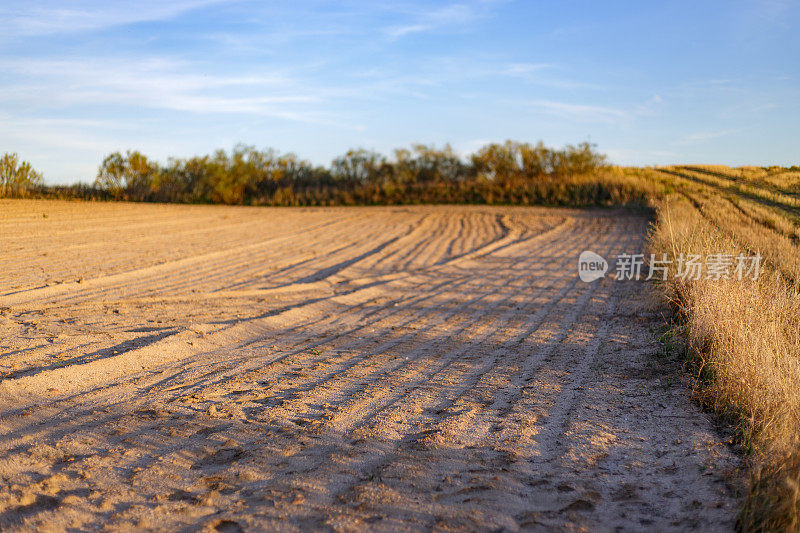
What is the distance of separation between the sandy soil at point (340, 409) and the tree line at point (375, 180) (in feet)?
55.3

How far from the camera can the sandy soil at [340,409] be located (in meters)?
2.94

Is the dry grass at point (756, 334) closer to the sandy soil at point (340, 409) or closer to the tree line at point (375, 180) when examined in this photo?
the sandy soil at point (340, 409)

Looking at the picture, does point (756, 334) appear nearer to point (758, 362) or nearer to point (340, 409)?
point (758, 362)

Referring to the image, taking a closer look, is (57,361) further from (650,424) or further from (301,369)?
(650,424)

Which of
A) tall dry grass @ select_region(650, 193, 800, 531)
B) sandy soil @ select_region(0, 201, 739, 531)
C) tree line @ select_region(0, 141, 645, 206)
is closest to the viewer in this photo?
tall dry grass @ select_region(650, 193, 800, 531)

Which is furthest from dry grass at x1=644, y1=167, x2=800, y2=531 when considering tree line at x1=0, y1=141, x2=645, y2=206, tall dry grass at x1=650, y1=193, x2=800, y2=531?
tree line at x1=0, y1=141, x2=645, y2=206

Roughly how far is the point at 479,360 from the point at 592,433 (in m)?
1.74

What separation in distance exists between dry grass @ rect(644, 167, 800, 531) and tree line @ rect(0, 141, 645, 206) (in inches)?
601

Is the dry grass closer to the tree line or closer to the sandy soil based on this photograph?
the sandy soil

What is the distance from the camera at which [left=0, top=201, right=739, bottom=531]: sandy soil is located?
2943 mm

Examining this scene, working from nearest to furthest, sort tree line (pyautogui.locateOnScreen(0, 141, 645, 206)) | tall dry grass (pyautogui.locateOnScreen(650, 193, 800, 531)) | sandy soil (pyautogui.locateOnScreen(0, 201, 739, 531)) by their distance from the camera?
tall dry grass (pyautogui.locateOnScreen(650, 193, 800, 531)) < sandy soil (pyautogui.locateOnScreen(0, 201, 739, 531)) < tree line (pyautogui.locateOnScreen(0, 141, 645, 206))

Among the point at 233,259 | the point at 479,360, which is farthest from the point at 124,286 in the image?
the point at 479,360

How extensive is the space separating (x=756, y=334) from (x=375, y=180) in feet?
91.0

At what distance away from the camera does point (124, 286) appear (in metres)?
8.61
